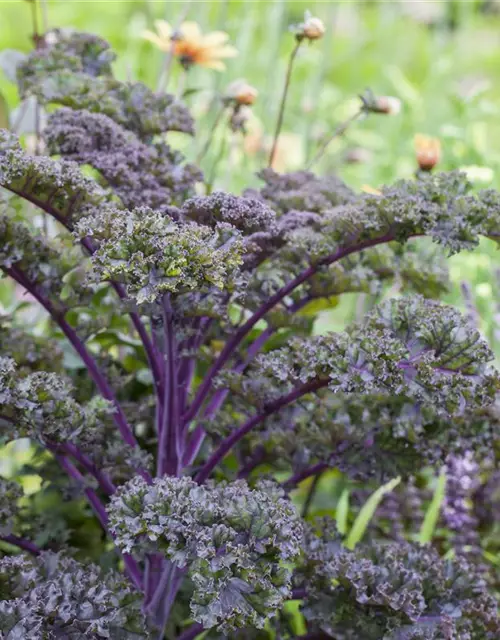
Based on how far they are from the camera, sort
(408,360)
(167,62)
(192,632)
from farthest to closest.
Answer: (167,62)
(192,632)
(408,360)

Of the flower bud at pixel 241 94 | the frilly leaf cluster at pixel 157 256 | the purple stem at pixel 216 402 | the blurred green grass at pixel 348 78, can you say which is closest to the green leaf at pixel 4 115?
the blurred green grass at pixel 348 78

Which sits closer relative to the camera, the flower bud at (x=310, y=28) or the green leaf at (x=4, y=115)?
the flower bud at (x=310, y=28)

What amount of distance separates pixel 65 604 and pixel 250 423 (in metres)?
0.36

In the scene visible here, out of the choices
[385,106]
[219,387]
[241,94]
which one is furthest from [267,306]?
[385,106]

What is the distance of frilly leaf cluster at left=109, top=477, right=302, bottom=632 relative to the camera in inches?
35.6

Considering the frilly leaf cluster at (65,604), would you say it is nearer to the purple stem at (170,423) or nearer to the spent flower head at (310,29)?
the purple stem at (170,423)

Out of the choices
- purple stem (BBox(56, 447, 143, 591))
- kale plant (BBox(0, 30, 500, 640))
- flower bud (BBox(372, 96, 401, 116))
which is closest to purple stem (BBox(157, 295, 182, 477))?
kale plant (BBox(0, 30, 500, 640))

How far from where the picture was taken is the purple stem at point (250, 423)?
1135mm

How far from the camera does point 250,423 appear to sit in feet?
3.91

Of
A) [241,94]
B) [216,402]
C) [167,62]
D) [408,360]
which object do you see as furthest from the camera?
[167,62]

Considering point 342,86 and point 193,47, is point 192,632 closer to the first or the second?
point 193,47

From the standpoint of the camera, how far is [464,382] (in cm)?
104

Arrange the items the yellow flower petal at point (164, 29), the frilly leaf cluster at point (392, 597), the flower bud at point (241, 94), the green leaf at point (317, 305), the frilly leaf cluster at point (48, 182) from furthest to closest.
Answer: the yellow flower petal at point (164, 29), the flower bud at point (241, 94), the green leaf at point (317, 305), the frilly leaf cluster at point (392, 597), the frilly leaf cluster at point (48, 182)

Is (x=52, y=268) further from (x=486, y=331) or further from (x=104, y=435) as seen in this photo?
(x=486, y=331)
